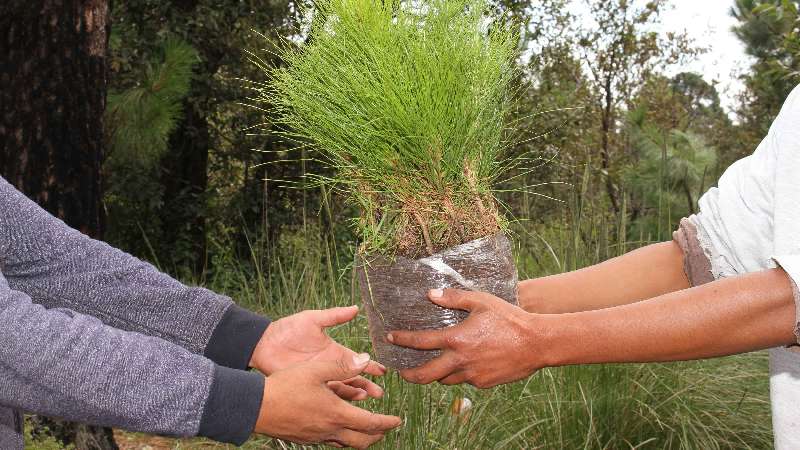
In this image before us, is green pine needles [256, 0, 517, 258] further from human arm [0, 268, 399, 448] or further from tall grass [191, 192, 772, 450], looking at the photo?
tall grass [191, 192, 772, 450]

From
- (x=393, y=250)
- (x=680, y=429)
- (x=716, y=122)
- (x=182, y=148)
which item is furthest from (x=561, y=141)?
(x=716, y=122)

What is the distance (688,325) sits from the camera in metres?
1.71

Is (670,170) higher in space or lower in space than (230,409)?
higher

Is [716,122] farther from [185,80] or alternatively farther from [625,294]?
[625,294]

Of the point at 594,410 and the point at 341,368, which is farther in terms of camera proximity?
the point at 594,410

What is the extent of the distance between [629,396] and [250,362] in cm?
167

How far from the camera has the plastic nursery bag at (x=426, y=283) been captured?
1.76 meters

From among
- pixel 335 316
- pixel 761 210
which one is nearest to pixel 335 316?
→ pixel 335 316

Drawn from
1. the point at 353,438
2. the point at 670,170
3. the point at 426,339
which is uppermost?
the point at 670,170

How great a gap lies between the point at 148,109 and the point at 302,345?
160 inches

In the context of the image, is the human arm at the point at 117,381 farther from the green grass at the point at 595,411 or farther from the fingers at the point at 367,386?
the green grass at the point at 595,411

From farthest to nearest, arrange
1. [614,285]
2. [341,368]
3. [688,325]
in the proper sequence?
1. [614,285]
2. [341,368]
3. [688,325]

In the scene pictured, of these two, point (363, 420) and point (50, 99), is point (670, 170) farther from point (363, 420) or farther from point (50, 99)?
point (363, 420)

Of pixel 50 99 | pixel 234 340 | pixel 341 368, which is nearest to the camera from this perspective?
pixel 341 368
